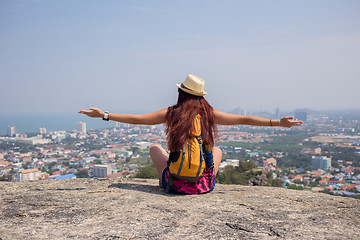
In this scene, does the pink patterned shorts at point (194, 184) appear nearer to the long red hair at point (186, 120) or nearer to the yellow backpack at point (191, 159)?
the yellow backpack at point (191, 159)

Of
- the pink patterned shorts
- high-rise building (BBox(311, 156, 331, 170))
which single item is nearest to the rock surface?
the pink patterned shorts

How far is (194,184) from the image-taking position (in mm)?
3271

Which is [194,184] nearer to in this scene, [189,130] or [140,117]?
[189,130]

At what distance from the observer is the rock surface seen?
2.14 m

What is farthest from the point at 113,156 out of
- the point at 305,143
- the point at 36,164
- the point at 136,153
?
the point at 305,143

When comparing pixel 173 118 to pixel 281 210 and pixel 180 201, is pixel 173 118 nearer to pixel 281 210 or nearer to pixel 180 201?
pixel 180 201

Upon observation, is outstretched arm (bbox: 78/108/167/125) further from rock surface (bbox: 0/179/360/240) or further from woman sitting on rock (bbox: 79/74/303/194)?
rock surface (bbox: 0/179/360/240)

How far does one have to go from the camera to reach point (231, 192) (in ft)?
11.5

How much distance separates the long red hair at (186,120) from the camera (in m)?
3.10

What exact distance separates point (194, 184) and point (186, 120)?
2.28ft

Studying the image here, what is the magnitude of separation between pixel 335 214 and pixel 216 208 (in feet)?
3.37

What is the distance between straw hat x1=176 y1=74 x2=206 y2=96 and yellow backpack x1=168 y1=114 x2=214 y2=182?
0.24 meters

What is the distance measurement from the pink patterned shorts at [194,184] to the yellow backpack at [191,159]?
0.09 meters

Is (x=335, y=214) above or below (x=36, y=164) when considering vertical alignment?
above
